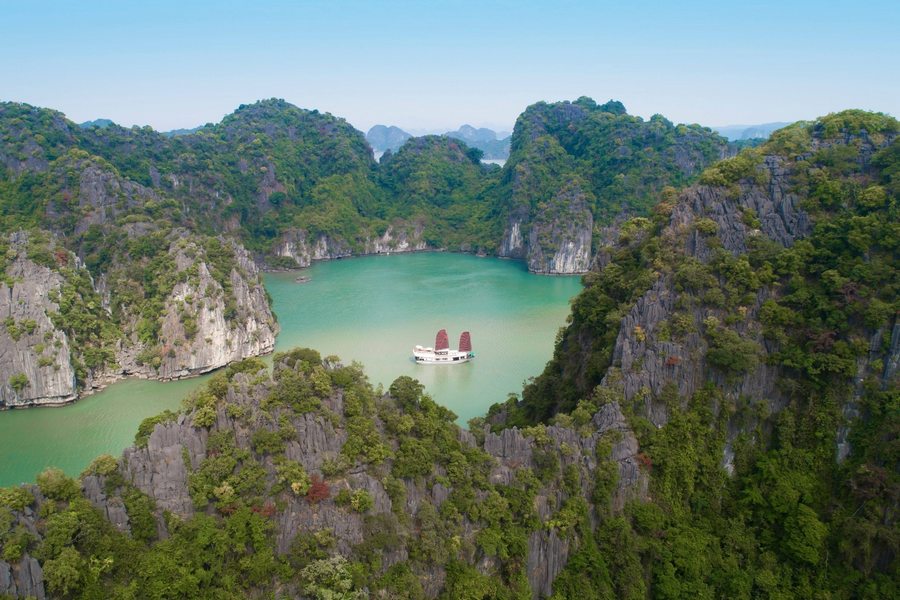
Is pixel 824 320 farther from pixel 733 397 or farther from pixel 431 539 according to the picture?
pixel 431 539

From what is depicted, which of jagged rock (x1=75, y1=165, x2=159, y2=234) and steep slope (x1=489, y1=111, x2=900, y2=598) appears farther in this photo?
jagged rock (x1=75, y1=165, x2=159, y2=234)

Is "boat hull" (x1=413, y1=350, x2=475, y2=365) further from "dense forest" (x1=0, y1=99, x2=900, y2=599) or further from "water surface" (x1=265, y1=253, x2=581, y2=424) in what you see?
"dense forest" (x1=0, y1=99, x2=900, y2=599)

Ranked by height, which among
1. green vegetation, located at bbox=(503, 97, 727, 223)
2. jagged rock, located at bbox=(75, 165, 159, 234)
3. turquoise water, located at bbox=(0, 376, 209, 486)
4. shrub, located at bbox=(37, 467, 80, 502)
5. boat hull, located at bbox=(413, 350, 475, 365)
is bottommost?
turquoise water, located at bbox=(0, 376, 209, 486)

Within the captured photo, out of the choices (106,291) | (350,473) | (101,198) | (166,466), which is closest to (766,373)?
(350,473)

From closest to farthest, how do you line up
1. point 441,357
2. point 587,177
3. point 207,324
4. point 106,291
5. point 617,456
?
point 617,456, point 207,324, point 441,357, point 106,291, point 587,177

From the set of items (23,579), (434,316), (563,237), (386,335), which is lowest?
(386,335)

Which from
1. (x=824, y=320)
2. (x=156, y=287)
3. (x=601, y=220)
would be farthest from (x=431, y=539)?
(x=601, y=220)

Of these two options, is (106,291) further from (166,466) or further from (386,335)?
(166,466)

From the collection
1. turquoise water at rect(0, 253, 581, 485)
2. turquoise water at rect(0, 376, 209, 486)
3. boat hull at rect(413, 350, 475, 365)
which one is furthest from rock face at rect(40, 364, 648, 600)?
boat hull at rect(413, 350, 475, 365)
